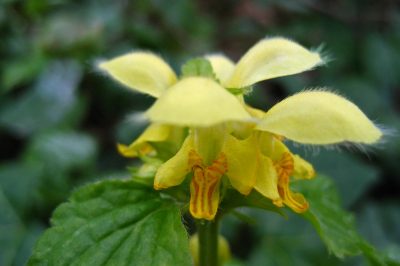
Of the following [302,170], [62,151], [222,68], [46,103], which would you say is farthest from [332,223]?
[46,103]

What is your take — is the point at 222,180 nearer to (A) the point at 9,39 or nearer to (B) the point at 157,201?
(B) the point at 157,201

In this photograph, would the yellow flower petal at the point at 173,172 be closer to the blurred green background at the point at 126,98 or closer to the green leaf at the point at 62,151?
the blurred green background at the point at 126,98

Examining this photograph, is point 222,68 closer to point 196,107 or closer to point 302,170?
point 302,170

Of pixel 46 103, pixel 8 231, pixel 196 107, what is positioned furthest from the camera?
pixel 46 103

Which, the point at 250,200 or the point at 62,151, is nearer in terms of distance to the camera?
the point at 250,200

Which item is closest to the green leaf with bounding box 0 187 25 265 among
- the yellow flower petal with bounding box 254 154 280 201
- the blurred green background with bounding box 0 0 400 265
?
the blurred green background with bounding box 0 0 400 265

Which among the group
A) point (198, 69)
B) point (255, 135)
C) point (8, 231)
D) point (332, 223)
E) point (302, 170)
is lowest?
point (8, 231)

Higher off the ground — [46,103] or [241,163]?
[241,163]

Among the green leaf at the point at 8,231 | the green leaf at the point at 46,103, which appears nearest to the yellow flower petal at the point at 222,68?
the green leaf at the point at 8,231
